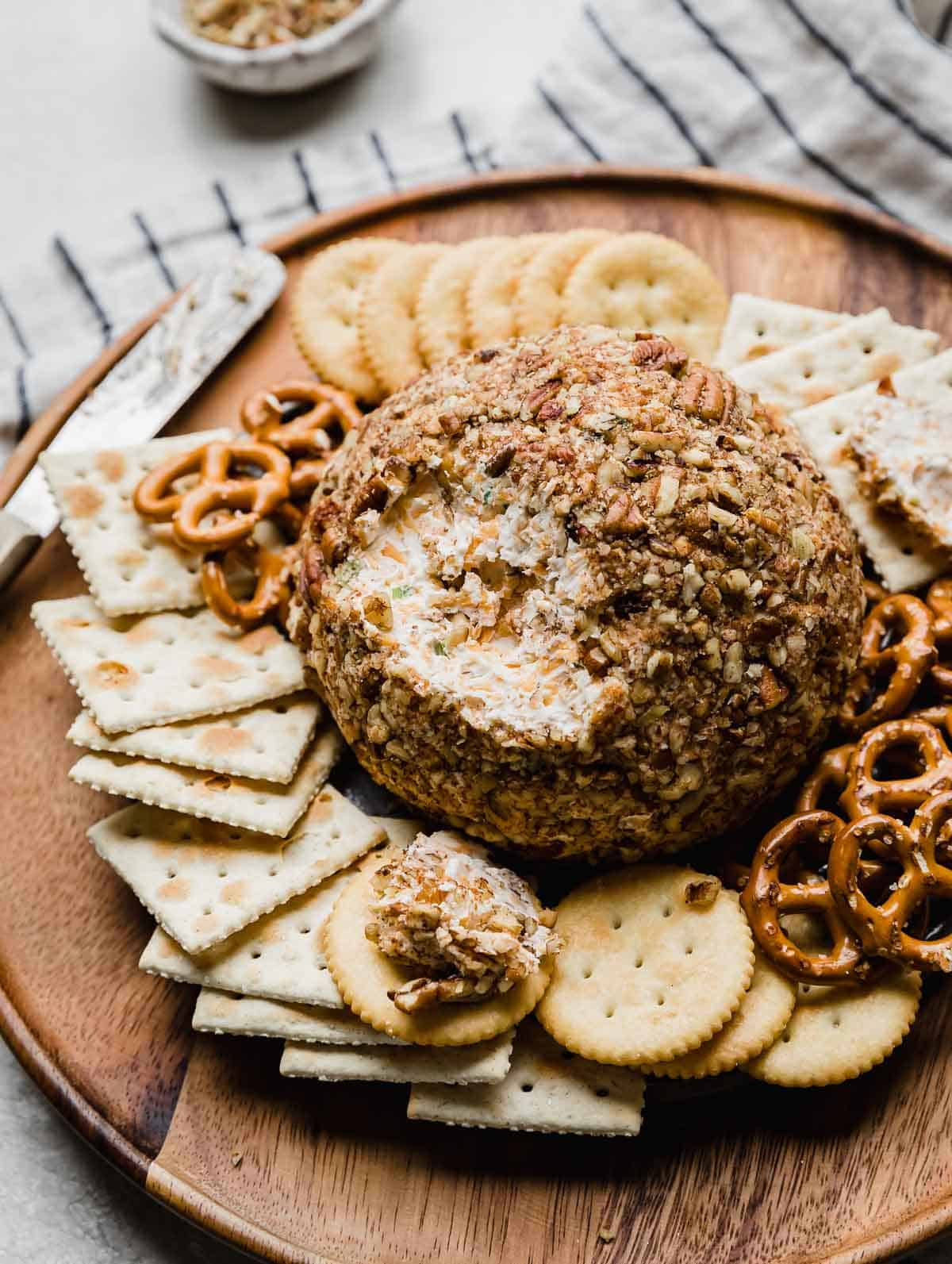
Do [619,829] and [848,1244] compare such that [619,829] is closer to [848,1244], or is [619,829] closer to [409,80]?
[848,1244]

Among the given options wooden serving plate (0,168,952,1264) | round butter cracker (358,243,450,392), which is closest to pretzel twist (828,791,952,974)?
wooden serving plate (0,168,952,1264)

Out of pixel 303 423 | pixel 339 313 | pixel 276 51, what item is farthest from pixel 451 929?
pixel 276 51

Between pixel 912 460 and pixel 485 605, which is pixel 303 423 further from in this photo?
pixel 912 460

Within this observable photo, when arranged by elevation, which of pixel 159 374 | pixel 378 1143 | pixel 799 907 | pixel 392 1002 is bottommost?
pixel 378 1143

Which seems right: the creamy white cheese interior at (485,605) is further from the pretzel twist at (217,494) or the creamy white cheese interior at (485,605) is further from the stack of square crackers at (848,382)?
the stack of square crackers at (848,382)

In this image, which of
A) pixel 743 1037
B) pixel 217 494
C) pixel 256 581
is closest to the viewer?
pixel 743 1037

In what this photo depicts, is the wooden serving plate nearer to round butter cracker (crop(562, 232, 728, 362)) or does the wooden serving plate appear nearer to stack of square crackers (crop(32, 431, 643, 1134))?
stack of square crackers (crop(32, 431, 643, 1134))

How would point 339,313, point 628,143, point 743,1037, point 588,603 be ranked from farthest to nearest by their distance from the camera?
point 628,143, point 339,313, point 743,1037, point 588,603

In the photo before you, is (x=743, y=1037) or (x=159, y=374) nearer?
(x=743, y=1037)
